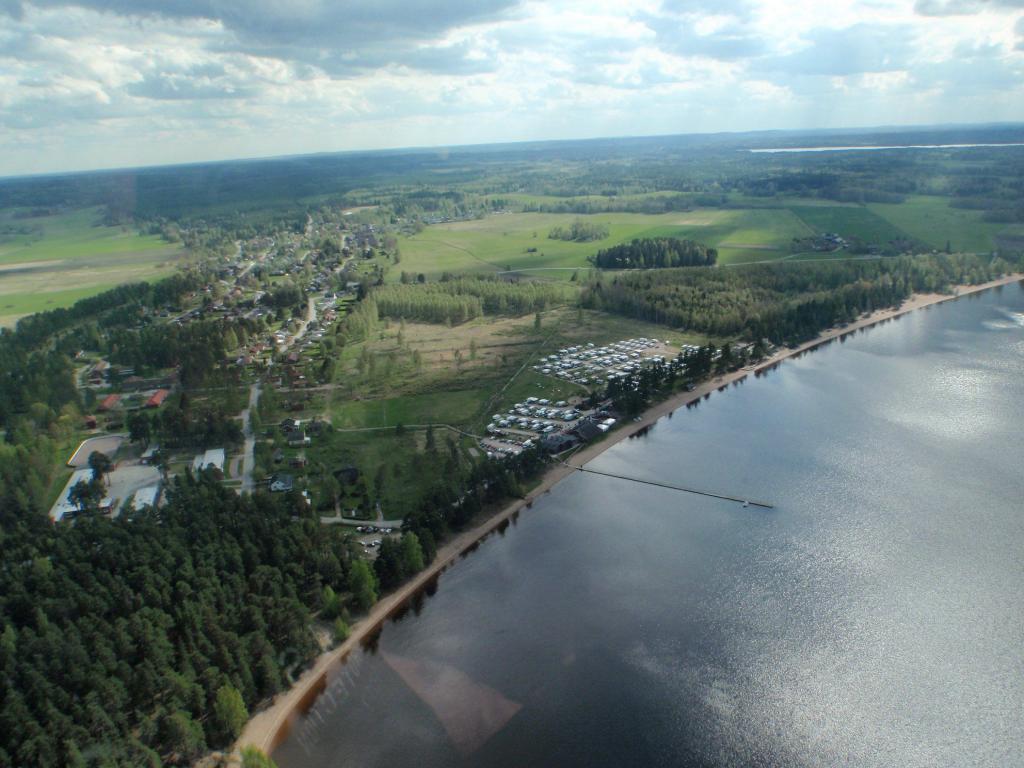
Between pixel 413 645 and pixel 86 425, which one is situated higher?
pixel 86 425

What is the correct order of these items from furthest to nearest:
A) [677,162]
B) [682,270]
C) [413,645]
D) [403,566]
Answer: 1. [677,162]
2. [682,270]
3. [403,566]
4. [413,645]

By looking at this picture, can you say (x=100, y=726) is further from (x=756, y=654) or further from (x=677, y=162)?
(x=677, y=162)

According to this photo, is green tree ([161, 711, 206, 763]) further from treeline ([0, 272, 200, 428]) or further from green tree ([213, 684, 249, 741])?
treeline ([0, 272, 200, 428])

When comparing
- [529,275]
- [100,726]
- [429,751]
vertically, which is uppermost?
[529,275]

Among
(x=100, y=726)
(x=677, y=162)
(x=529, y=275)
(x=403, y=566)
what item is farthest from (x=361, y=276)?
(x=677, y=162)

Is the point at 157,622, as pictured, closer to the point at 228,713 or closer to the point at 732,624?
the point at 228,713

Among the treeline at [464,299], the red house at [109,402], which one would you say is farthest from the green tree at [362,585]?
the treeline at [464,299]

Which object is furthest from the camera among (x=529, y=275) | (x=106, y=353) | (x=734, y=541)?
(x=529, y=275)
